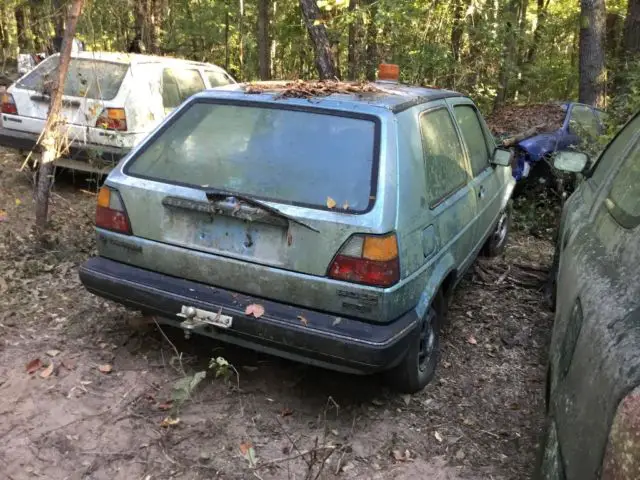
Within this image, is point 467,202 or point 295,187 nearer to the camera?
point 295,187

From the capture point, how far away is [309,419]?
3.30 metres

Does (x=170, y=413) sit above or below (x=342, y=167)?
below

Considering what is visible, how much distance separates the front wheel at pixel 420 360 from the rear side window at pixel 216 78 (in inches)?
224

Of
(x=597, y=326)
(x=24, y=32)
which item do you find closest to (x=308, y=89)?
(x=597, y=326)

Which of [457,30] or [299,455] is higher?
[457,30]

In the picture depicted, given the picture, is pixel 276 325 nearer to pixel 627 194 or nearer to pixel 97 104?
pixel 627 194

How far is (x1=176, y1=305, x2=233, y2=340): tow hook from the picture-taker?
3084 millimetres

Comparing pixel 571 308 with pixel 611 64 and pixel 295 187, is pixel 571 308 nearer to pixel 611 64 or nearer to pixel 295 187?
pixel 295 187

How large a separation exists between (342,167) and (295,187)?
0.90ft

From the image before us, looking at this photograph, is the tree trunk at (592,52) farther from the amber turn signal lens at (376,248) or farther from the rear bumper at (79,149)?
the amber turn signal lens at (376,248)

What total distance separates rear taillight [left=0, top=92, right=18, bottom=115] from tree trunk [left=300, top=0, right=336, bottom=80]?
462 centimetres

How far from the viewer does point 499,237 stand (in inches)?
251

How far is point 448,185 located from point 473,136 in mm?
1244

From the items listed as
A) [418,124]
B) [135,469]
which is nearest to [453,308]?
[418,124]
